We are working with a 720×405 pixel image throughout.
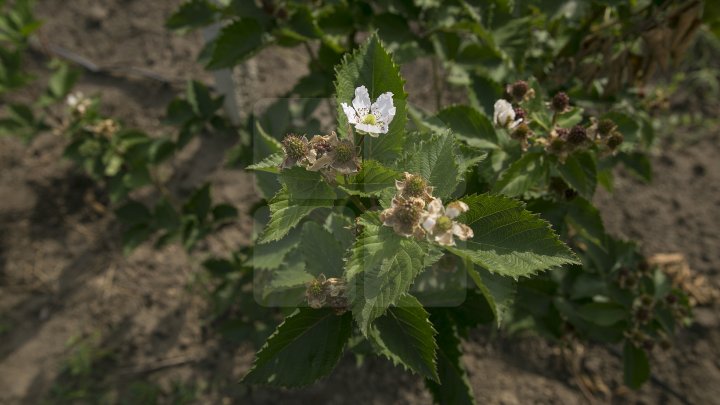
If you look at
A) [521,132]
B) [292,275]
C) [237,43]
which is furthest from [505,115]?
[237,43]

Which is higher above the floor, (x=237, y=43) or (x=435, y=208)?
(x=435, y=208)

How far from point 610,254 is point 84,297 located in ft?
9.50

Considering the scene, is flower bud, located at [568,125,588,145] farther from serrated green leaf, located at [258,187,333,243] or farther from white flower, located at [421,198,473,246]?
serrated green leaf, located at [258,187,333,243]

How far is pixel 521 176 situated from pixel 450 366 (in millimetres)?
648

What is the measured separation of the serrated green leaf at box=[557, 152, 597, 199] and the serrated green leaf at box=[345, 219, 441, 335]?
0.58 metres

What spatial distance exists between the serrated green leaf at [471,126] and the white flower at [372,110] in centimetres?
49

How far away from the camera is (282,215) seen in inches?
47.4

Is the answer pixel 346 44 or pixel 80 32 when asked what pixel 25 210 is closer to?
pixel 80 32

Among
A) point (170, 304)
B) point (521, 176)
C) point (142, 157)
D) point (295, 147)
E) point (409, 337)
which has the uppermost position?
point (295, 147)

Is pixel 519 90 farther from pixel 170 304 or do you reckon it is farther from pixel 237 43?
pixel 170 304

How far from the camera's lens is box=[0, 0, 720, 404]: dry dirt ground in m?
2.84

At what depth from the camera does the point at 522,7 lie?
2.04 m

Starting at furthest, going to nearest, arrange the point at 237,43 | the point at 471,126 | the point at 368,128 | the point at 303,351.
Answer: the point at 237,43
the point at 471,126
the point at 303,351
the point at 368,128

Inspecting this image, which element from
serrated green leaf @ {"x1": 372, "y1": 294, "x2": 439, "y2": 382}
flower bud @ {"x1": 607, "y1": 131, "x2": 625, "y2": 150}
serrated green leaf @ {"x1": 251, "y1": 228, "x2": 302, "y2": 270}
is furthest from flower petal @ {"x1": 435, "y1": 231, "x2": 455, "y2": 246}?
flower bud @ {"x1": 607, "y1": 131, "x2": 625, "y2": 150}
